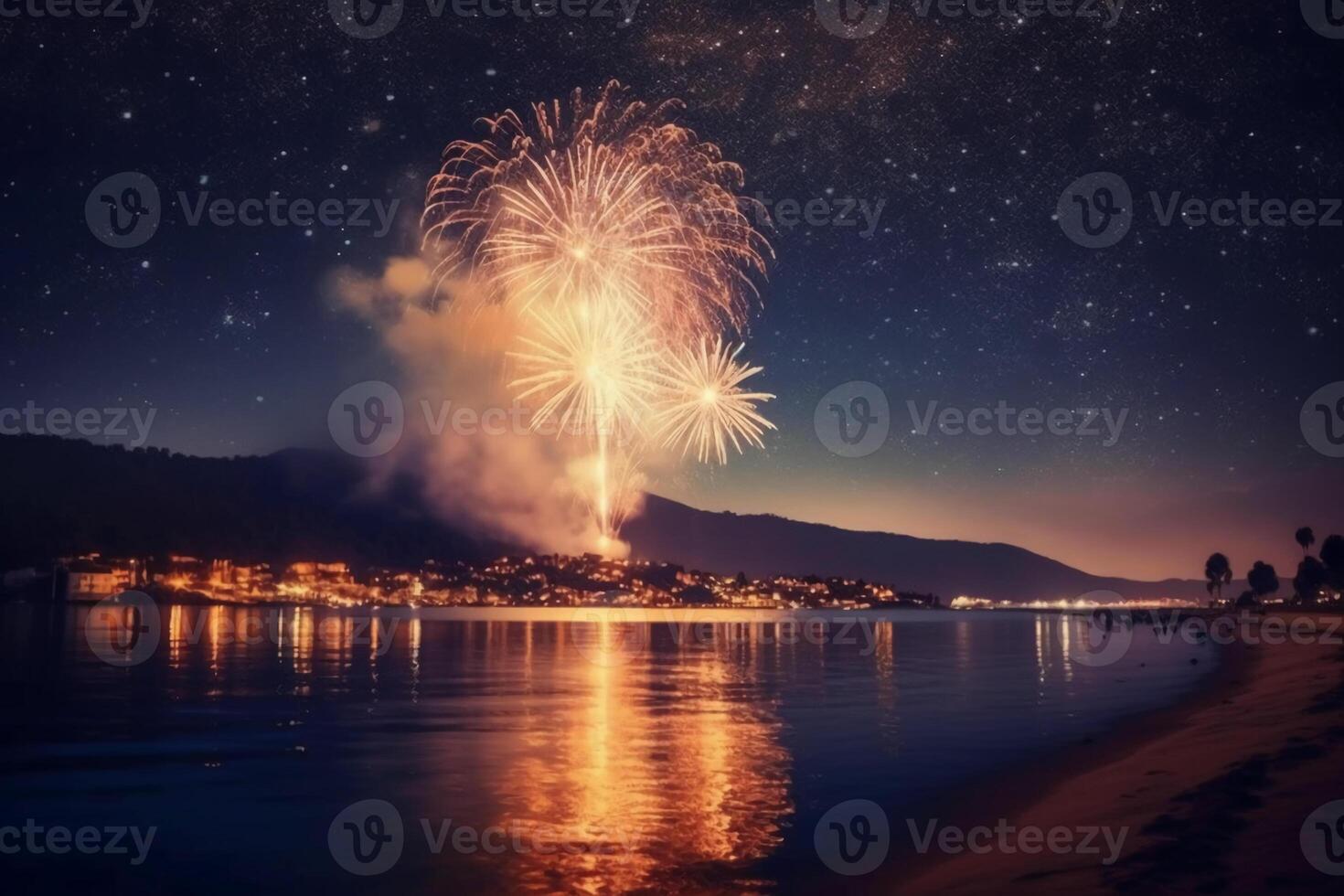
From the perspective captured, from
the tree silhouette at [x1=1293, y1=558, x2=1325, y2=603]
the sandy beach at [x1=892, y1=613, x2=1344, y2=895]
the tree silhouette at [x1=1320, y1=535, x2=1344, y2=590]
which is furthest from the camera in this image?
the tree silhouette at [x1=1293, y1=558, x2=1325, y2=603]

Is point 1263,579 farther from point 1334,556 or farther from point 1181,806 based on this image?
point 1181,806

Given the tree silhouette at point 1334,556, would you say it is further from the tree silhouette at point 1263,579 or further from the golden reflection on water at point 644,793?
the golden reflection on water at point 644,793

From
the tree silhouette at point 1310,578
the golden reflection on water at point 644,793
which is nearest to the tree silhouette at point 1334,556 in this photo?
the tree silhouette at point 1310,578

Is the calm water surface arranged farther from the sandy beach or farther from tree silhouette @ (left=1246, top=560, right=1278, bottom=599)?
tree silhouette @ (left=1246, top=560, right=1278, bottom=599)

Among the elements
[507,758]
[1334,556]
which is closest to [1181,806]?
[507,758]

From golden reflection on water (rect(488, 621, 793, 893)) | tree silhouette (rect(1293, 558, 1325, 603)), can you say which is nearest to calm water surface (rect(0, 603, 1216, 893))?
golden reflection on water (rect(488, 621, 793, 893))

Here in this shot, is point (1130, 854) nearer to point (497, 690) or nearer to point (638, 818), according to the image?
point (638, 818)
